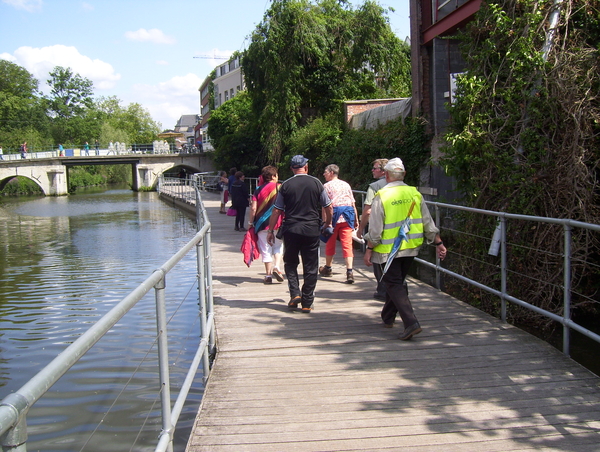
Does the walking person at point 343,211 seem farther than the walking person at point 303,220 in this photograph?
Yes

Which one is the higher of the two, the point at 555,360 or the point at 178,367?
the point at 555,360

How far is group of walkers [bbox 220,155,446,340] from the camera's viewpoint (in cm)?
525

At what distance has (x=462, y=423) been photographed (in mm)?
3740

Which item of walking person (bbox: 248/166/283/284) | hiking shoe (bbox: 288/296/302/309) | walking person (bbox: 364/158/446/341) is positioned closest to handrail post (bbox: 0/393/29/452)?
walking person (bbox: 364/158/446/341)

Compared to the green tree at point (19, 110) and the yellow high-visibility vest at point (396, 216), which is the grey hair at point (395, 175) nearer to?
the yellow high-visibility vest at point (396, 216)

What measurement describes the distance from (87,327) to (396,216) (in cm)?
584

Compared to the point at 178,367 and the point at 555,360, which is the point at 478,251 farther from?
the point at 178,367

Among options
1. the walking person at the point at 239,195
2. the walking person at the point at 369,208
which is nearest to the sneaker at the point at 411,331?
the walking person at the point at 369,208

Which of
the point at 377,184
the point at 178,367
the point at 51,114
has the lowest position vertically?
the point at 178,367

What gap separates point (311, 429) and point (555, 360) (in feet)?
7.33

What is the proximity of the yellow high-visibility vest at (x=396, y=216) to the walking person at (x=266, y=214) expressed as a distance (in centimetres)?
233

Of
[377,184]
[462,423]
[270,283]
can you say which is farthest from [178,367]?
[462,423]

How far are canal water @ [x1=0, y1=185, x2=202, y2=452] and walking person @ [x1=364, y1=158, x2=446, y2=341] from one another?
1652 mm

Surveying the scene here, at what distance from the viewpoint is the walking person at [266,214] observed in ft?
25.4
